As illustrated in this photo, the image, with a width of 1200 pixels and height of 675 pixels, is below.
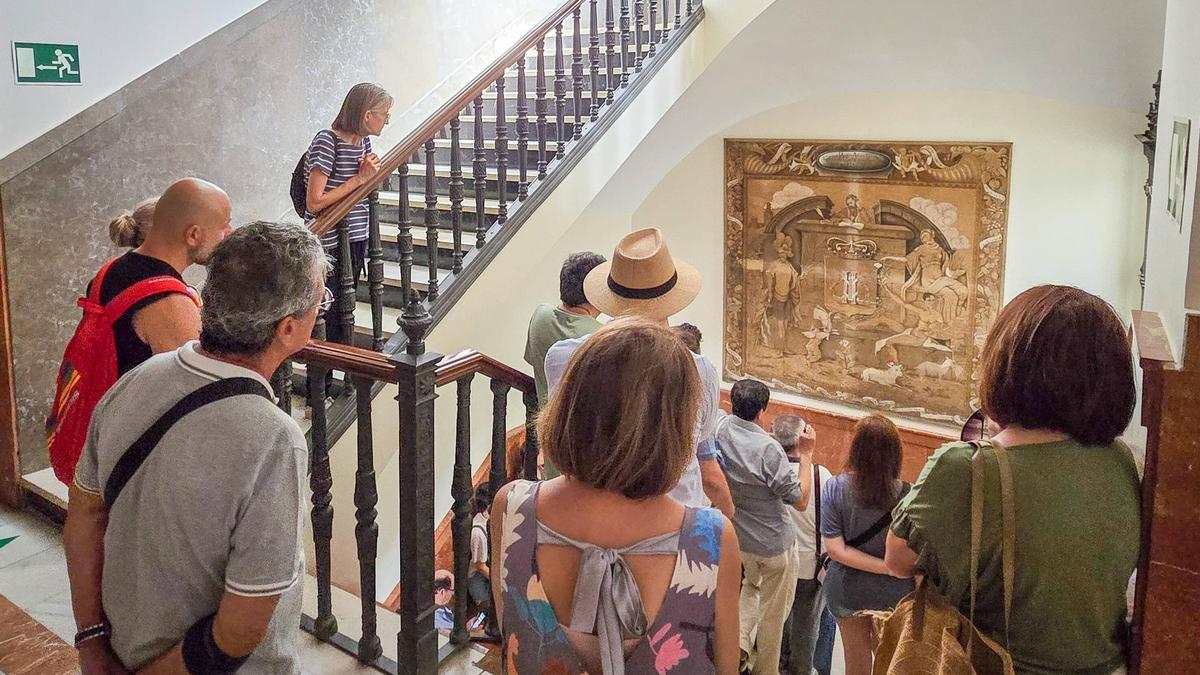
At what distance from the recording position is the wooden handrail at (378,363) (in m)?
2.16

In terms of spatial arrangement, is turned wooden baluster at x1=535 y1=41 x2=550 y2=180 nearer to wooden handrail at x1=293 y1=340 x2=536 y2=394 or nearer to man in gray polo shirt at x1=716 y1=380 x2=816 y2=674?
man in gray polo shirt at x1=716 y1=380 x2=816 y2=674

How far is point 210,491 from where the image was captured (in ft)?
4.08

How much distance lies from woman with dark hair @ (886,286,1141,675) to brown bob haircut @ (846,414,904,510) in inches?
48.0

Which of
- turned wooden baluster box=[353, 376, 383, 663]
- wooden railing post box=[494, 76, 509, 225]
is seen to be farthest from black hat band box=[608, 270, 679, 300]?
wooden railing post box=[494, 76, 509, 225]

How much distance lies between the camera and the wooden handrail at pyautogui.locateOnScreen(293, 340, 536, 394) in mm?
2164

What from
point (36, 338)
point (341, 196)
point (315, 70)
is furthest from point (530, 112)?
point (36, 338)

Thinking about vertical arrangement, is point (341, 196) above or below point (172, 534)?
above

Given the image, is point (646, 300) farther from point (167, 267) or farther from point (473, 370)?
point (167, 267)

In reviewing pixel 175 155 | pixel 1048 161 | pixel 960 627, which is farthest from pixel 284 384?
pixel 1048 161

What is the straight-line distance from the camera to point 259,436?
126 cm

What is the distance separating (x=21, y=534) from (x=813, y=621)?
3112mm

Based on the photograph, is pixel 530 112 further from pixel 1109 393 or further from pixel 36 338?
pixel 1109 393

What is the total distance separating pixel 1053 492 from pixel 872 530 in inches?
52.1

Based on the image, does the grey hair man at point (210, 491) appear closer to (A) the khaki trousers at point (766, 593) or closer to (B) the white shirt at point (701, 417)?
(B) the white shirt at point (701, 417)
